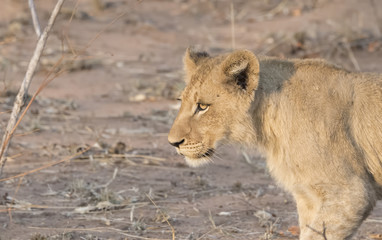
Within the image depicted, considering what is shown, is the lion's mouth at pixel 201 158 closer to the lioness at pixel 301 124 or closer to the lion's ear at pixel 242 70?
the lioness at pixel 301 124

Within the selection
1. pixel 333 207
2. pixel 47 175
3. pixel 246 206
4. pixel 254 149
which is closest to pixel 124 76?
pixel 47 175

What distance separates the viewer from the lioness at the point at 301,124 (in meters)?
4.57

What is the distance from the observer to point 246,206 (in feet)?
21.0

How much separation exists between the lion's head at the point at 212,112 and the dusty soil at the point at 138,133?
1.11 feet

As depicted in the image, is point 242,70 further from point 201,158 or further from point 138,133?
point 138,133

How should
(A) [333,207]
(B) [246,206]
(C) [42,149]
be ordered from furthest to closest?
(C) [42,149]
(B) [246,206]
(A) [333,207]

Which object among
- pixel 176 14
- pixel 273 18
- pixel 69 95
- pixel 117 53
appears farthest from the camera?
pixel 176 14

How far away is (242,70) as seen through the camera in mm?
4754

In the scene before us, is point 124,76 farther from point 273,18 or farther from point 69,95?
point 273,18

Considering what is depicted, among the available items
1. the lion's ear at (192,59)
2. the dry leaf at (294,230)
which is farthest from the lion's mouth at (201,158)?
the dry leaf at (294,230)

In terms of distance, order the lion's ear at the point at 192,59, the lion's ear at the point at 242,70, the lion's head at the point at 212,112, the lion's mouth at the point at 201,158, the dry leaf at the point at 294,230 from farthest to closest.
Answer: the dry leaf at the point at 294,230 → the lion's ear at the point at 192,59 → the lion's mouth at the point at 201,158 → the lion's head at the point at 212,112 → the lion's ear at the point at 242,70

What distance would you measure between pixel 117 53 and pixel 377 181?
939 cm

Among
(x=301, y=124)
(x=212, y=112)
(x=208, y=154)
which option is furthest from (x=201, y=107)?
(x=301, y=124)

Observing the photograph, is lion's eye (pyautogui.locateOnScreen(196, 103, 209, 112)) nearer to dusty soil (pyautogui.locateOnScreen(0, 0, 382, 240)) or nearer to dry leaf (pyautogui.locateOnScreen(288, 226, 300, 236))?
dusty soil (pyautogui.locateOnScreen(0, 0, 382, 240))
